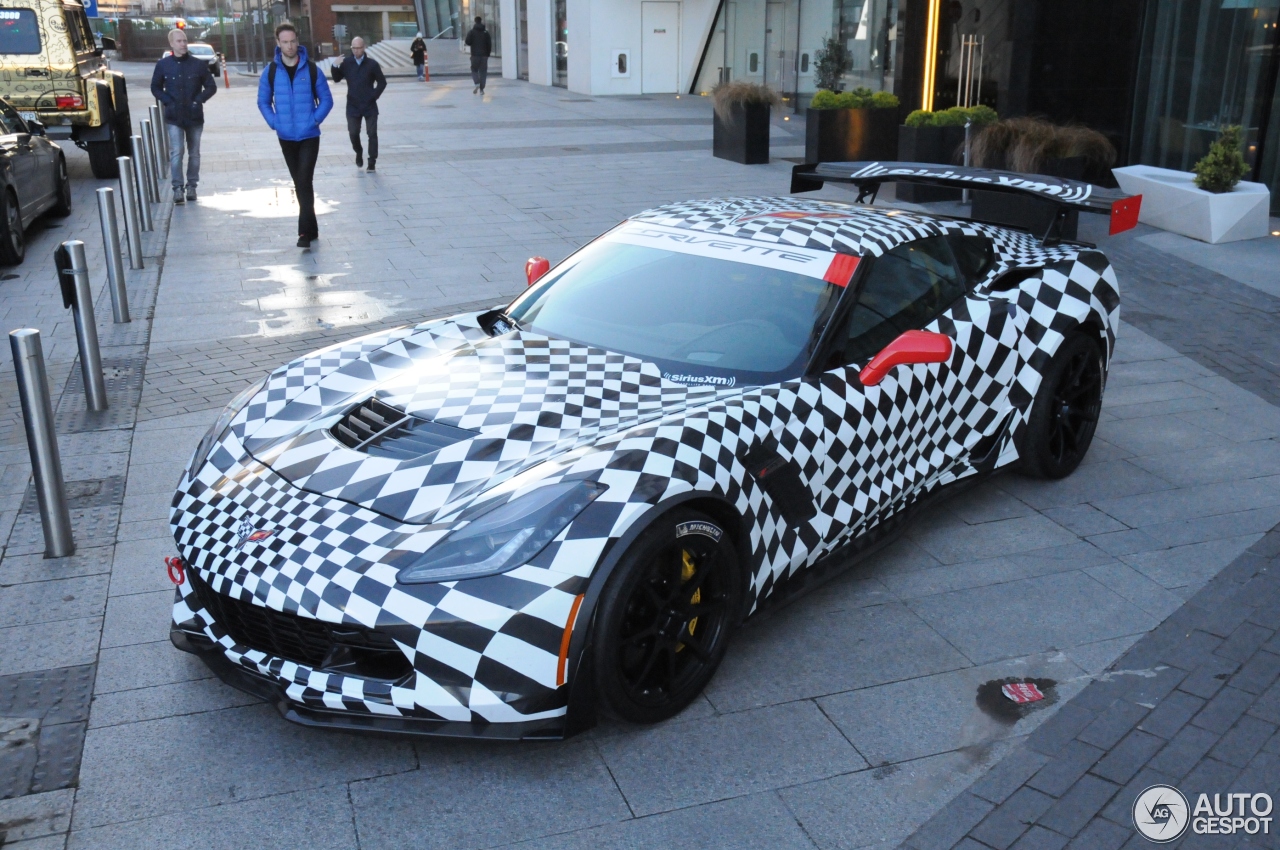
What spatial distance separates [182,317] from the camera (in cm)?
859

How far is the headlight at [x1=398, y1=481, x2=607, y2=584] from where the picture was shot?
3.19 metres

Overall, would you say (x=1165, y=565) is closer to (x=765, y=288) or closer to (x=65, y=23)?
(x=765, y=288)

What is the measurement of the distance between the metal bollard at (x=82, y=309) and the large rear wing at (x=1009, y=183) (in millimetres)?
3939

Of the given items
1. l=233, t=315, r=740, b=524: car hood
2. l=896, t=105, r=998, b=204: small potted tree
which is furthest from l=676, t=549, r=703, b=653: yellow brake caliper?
l=896, t=105, r=998, b=204: small potted tree

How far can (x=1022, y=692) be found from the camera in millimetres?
3840

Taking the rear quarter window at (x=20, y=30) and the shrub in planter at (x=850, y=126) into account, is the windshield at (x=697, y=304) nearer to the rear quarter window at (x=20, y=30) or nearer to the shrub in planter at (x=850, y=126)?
the shrub in planter at (x=850, y=126)

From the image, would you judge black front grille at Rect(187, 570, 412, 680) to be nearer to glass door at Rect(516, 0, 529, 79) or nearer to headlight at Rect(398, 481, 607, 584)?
headlight at Rect(398, 481, 607, 584)

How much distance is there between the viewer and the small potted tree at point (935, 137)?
13.1m

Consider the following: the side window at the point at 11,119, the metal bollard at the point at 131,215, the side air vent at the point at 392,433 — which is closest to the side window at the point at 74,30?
the side window at the point at 11,119

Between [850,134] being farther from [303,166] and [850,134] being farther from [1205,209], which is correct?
[303,166]

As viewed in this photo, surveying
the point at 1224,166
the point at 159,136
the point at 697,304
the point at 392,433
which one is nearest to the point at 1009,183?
the point at 697,304

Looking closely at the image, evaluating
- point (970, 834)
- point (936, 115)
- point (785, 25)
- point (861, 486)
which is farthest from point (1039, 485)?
point (785, 25)

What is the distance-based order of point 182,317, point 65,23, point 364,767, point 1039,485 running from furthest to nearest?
point 65,23, point 182,317, point 1039,485, point 364,767

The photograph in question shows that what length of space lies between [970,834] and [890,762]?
0.36 m
